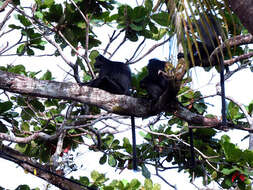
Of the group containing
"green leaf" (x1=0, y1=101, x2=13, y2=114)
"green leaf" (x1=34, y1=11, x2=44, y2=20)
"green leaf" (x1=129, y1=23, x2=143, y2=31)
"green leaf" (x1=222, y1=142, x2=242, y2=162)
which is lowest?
"green leaf" (x1=222, y1=142, x2=242, y2=162)

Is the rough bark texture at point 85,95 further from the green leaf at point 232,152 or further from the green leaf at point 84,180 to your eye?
the green leaf at point 84,180

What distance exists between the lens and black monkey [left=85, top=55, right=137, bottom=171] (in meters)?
4.59

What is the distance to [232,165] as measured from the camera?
4.57 meters

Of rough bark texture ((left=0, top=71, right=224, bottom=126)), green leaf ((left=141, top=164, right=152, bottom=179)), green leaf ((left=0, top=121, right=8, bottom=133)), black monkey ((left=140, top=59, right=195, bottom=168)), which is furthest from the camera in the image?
green leaf ((left=141, top=164, right=152, bottom=179))

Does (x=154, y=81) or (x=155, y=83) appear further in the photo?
(x=154, y=81)

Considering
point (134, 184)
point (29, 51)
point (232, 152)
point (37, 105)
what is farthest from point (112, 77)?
point (232, 152)

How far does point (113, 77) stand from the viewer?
502cm

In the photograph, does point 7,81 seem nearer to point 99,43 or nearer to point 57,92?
point 57,92

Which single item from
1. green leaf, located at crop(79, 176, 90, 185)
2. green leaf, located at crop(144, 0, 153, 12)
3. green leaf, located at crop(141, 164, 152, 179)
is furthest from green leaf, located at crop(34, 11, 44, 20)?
green leaf, located at crop(141, 164, 152, 179)

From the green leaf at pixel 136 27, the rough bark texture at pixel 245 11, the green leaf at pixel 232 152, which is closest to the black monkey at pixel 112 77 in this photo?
the green leaf at pixel 136 27

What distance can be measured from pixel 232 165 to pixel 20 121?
307cm

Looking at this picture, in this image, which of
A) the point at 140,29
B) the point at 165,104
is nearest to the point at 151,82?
the point at 140,29

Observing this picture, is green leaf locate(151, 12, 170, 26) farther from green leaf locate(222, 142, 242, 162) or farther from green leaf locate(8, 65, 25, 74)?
green leaf locate(8, 65, 25, 74)

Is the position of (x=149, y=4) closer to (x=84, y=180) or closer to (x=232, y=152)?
(x=232, y=152)
